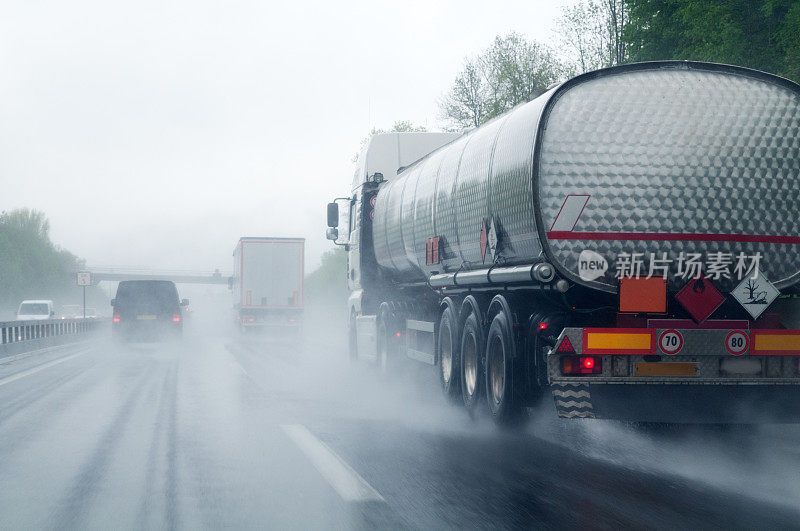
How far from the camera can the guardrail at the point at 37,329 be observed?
87.0ft

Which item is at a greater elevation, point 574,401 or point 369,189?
point 369,189

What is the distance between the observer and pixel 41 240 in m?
132

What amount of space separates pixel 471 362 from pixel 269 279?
29059 millimetres

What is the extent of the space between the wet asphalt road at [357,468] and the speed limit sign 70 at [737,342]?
0.87m

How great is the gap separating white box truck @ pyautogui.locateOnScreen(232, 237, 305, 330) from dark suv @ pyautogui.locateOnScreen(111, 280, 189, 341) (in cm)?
755

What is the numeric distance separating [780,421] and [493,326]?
268cm

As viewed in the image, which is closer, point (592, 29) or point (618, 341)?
point (618, 341)

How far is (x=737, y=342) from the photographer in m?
7.90

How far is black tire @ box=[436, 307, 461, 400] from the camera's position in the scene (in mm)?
10797

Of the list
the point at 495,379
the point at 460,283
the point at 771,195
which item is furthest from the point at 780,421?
the point at 460,283

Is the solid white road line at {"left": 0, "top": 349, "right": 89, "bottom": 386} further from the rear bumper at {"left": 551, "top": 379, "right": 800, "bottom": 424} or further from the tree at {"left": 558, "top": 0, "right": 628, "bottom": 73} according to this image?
the tree at {"left": 558, "top": 0, "right": 628, "bottom": 73}

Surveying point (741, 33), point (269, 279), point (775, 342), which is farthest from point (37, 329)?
point (775, 342)

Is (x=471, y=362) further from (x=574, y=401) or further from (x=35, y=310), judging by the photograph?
(x=35, y=310)

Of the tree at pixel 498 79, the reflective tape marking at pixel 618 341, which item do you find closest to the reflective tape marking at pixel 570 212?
the reflective tape marking at pixel 618 341
